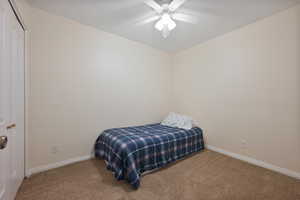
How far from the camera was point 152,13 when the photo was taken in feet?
6.46

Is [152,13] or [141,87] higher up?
[152,13]

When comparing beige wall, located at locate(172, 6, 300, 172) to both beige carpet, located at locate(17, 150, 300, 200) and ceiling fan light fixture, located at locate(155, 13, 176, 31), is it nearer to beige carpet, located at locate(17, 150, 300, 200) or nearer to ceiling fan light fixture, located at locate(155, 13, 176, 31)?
beige carpet, located at locate(17, 150, 300, 200)

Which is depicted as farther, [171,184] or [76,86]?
[76,86]

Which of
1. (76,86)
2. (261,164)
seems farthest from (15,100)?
(261,164)

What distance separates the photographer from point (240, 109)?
7.66 feet

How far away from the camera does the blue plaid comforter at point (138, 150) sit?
167 centimetres

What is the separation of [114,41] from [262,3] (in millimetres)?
2511

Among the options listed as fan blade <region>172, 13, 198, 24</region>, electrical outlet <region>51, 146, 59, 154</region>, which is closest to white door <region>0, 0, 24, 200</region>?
electrical outlet <region>51, 146, 59, 154</region>

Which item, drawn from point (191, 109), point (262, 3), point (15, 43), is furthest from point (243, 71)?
point (15, 43)

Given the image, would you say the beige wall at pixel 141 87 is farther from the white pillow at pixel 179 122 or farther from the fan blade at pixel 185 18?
the fan blade at pixel 185 18

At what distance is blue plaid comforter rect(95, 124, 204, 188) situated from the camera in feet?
5.49

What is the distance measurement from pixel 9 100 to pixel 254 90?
3.33 m

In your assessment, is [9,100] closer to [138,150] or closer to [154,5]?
[138,150]

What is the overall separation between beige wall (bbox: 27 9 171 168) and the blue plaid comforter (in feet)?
1.48
